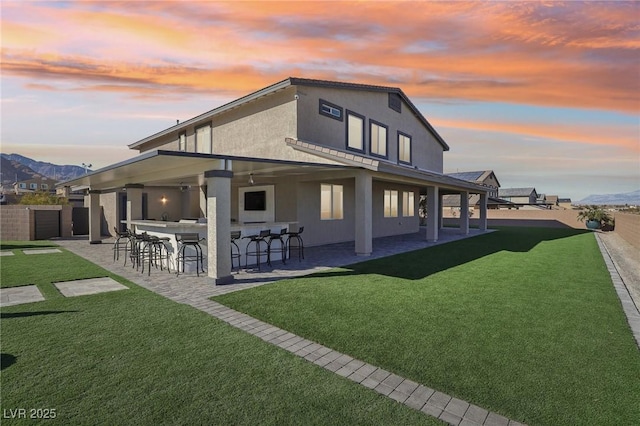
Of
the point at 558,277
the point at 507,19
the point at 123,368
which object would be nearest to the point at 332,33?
the point at 507,19

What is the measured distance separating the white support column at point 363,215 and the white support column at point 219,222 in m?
5.14

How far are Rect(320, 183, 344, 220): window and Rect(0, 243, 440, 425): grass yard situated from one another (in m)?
9.72

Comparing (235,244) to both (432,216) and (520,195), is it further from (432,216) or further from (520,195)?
(520,195)

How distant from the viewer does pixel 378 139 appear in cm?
1750

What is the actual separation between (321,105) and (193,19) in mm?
6167

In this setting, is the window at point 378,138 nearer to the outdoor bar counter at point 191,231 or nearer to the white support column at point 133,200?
the outdoor bar counter at point 191,231

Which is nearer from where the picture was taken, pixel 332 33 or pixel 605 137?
pixel 332 33

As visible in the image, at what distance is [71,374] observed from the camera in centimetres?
350

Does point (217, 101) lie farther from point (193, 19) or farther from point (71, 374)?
point (71, 374)

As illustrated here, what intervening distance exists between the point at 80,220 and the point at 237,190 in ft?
35.1

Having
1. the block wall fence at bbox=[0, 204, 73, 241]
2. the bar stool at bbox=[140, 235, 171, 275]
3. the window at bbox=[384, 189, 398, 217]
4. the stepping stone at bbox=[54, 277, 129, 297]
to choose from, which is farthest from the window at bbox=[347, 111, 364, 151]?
the block wall fence at bbox=[0, 204, 73, 241]

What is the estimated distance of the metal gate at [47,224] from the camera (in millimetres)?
17141

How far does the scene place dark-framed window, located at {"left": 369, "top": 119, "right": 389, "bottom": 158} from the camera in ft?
55.5

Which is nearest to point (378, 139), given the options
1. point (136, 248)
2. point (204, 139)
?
point (204, 139)
